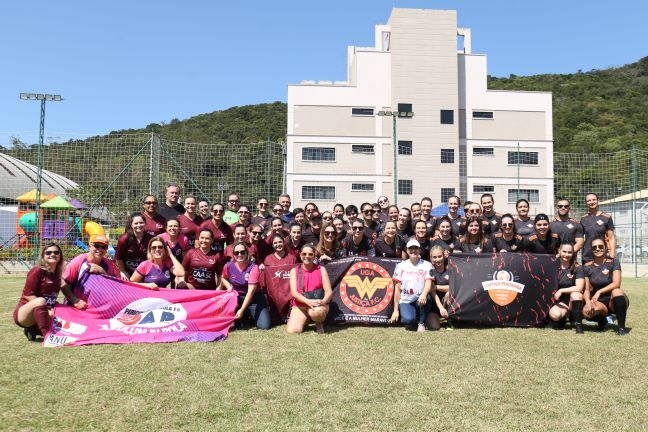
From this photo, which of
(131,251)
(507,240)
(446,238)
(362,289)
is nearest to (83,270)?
(131,251)

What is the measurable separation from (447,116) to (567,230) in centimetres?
2859

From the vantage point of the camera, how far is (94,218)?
635 inches

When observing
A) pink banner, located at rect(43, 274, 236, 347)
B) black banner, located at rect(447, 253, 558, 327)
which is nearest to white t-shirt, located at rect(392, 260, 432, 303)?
black banner, located at rect(447, 253, 558, 327)

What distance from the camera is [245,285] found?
6297mm

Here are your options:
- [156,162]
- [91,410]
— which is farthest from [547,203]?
[91,410]

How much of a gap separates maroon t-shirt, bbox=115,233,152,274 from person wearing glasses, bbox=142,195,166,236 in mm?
230

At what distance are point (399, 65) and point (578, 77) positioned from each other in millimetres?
50163

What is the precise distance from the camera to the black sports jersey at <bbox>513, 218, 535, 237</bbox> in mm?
7156

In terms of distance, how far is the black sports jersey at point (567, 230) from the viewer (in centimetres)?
712

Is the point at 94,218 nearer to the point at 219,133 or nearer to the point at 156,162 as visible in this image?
the point at 156,162

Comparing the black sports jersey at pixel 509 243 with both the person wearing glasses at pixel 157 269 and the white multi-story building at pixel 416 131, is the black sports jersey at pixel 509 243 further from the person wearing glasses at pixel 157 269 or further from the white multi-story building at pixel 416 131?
the white multi-story building at pixel 416 131

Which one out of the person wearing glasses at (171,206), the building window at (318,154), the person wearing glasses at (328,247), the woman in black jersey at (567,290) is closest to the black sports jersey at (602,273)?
the woman in black jersey at (567,290)

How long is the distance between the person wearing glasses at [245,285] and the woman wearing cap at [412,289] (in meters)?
1.70

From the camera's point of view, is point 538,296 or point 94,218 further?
point 94,218
